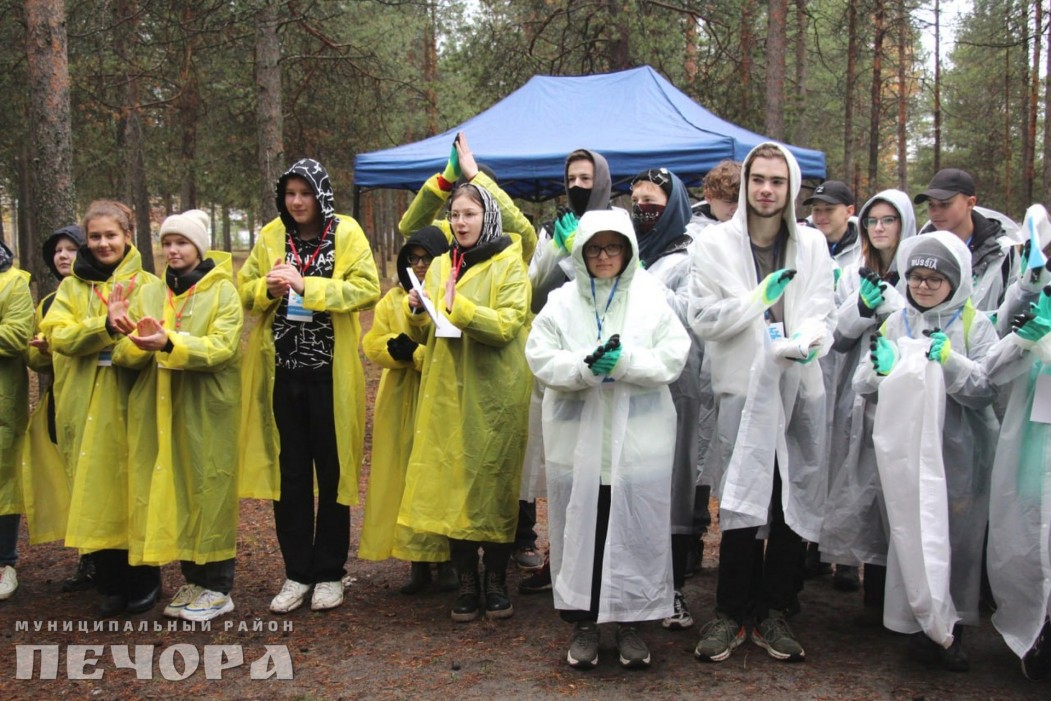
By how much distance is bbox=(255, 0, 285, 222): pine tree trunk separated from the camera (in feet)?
31.8

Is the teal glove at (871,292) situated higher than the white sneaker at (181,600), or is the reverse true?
the teal glove at (871,292)

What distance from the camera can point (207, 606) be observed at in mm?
4145

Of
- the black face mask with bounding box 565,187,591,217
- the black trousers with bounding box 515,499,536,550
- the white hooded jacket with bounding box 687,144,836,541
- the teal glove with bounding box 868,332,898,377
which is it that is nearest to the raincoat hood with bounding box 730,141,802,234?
the white hooded jacket with bounding box 687,144,836,541

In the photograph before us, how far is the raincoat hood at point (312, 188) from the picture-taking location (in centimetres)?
410

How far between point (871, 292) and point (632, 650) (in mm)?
1815

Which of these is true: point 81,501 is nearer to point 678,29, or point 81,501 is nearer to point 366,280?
point 366,280

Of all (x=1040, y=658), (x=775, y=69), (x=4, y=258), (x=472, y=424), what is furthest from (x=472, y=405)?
(x=775, y=69)

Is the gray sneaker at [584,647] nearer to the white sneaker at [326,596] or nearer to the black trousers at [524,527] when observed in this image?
the white sneaker at [326,596]

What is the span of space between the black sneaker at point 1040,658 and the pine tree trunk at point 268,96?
8443 mm

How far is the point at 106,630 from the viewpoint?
4.07 meters

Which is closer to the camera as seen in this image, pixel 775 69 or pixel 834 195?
pixel 834 195

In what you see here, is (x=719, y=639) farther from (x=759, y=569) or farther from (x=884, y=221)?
(x=884, y=221)

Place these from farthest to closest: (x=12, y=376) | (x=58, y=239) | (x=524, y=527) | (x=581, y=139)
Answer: (x=581, y=139), (x=524, y=527), (x=58, y=239), (x=12, y=376)

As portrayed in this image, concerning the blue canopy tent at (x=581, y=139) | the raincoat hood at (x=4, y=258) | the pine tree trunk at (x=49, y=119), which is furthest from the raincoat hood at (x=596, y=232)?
the blue canopy tent at (x=581, y=139)
